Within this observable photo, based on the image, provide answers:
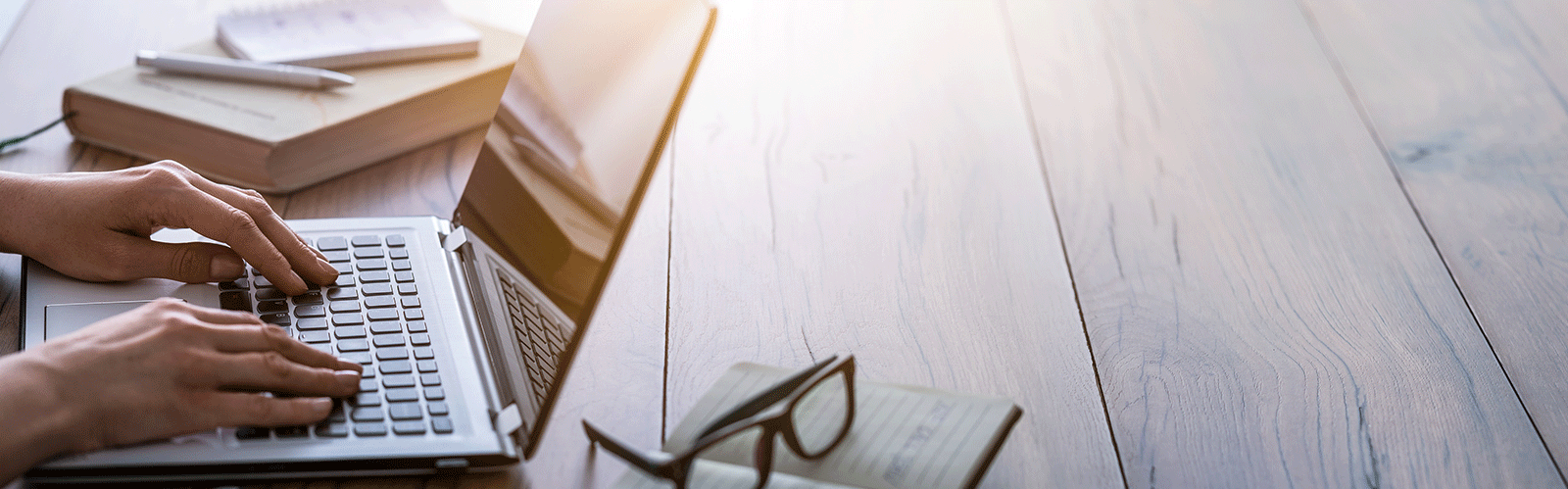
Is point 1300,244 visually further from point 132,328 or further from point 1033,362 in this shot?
point 132,328

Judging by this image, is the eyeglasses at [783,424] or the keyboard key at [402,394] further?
the keyboard key at [402,394]

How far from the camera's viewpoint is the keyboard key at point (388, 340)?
66 cm

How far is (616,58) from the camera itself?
29.4 inches

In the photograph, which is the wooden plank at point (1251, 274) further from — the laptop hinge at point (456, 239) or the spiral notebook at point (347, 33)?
the spiral notebook at point (347, 33)

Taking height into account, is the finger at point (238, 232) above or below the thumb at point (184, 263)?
above

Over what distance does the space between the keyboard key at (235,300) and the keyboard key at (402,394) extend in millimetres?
149

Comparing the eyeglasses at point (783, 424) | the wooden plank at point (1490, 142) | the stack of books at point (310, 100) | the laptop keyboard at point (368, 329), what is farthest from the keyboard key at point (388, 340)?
the wooden plank at point (1490, 142)

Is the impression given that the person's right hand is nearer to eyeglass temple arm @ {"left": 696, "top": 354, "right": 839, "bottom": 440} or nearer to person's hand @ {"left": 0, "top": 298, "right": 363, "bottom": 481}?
person's hand @ {"left": 0, "top": 298, "right": 363, "bottom": 481}

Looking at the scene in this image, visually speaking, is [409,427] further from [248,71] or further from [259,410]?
[248,71]

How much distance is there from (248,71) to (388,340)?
1.49ft

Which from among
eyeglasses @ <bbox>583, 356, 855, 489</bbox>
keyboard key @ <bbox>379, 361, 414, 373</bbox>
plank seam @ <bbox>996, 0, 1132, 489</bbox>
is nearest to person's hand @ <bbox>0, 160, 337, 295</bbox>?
keyboard key @ <bbox>379, 361, 414, 373</bbox>

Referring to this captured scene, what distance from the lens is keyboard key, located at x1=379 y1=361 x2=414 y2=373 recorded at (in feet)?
2.07

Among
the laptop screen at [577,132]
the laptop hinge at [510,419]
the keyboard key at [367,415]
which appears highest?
the laptop screen at [577,132]

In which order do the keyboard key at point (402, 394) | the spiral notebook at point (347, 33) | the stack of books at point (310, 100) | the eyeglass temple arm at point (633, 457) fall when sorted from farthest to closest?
the spiral notebook at point (347, 33) → the stack of books at point (310, 100) → the keyboard key at point (402, 394) → the eyeglass temple arm at point (633, 457)
